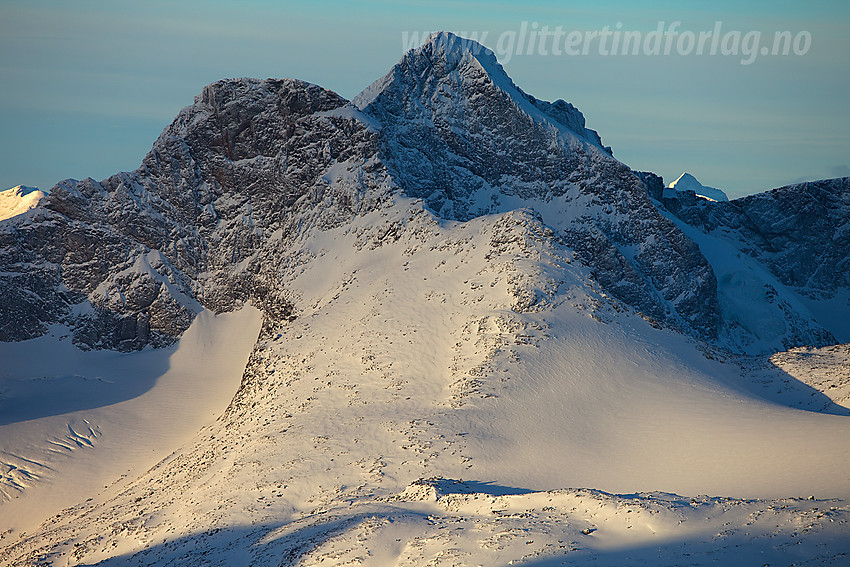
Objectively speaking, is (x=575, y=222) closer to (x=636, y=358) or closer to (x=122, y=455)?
(x=636, y=358)

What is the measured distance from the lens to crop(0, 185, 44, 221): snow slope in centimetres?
11894

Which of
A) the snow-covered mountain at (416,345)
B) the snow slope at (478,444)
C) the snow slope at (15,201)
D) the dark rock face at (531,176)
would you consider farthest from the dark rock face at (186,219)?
the snow slope at (15,201)

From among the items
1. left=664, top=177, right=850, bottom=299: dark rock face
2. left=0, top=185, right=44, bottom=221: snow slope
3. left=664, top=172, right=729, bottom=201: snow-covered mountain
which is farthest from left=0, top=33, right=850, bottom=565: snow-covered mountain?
left=664, top=172, right=729, bottom=201: snow-covered mountain

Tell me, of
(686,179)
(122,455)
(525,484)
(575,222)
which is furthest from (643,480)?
(686,179)

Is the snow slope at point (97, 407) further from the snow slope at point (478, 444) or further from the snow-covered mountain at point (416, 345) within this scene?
the snow slope at point (478, 444)

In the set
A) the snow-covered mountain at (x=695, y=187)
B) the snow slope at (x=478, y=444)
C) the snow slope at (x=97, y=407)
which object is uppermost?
the snow-covered mountain at (x=695, y=187)

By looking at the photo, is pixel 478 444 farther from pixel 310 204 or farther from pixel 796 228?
pixel 796 228

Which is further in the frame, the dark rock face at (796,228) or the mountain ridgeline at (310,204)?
the dark rock face at (796,228)

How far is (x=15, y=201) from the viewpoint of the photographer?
12575cm

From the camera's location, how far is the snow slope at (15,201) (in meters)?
119

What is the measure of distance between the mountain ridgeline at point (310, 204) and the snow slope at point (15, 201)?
1156 inches

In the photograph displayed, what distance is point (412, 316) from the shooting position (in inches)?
2511

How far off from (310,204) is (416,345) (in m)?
29.5

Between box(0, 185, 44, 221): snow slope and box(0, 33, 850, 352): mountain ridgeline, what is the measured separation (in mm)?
29371
